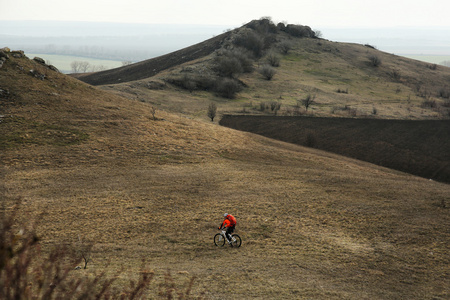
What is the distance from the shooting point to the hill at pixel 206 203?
54.1ft

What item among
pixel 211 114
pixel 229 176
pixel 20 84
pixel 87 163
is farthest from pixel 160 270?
pixel 211 114

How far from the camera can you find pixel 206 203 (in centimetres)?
2566


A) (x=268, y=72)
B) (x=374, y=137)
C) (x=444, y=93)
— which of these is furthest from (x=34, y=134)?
(x=444, y=93)

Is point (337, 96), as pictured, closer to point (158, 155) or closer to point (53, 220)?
point (158, 155)

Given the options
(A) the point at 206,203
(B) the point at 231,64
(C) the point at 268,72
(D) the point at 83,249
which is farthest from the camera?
(C) the point at 268,72

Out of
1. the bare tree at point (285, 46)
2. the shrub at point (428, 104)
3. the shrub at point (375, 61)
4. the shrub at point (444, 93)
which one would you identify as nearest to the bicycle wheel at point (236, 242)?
the shrub at point (428, 104)

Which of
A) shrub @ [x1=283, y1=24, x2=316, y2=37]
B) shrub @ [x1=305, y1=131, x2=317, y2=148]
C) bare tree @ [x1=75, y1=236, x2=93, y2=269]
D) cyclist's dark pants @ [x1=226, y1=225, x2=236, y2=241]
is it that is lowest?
bare tree @ [x1=75, y1=236, x2=93, y2=269]

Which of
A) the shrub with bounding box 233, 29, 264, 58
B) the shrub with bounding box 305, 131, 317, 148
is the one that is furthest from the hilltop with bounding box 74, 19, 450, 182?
the shrub with bounding box 305, 131, 317, 148

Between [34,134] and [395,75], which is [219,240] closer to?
[34,134]

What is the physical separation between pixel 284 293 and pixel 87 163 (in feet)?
79.6

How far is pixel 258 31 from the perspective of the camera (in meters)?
139

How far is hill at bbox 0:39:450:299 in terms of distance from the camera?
650 inches

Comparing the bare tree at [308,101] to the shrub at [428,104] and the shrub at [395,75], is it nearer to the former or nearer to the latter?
the shrub at [428,104]

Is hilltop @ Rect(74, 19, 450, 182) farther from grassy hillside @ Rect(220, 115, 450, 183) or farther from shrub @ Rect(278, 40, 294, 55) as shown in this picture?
shrub @ Rect(278, 40, 294, 55)
